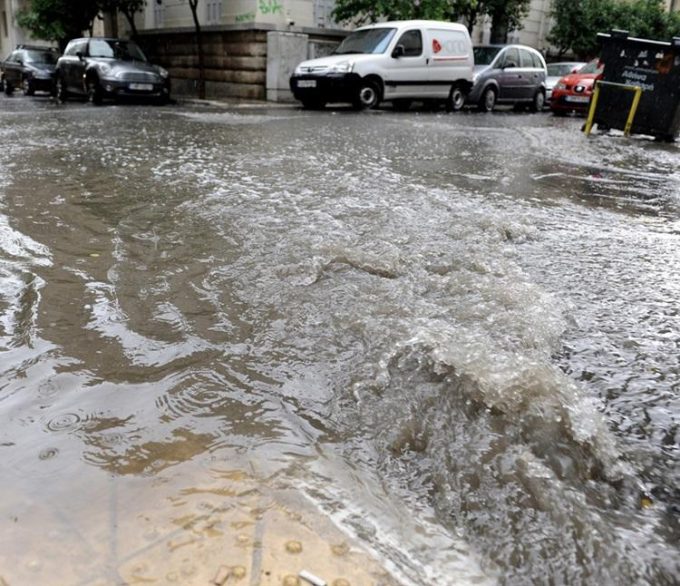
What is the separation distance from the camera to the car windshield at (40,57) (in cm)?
2133

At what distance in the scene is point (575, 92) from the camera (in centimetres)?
1741

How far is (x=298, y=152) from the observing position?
317 inches

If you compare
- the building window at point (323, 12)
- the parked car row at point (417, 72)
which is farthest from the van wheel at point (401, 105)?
the building window at point (323, 12)

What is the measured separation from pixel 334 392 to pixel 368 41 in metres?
14.5

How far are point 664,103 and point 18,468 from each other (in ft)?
36.9

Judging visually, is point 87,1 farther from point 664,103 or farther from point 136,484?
point 136,484

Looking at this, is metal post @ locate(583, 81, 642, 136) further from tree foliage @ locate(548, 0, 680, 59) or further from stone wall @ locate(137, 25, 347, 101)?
tree foliage @ locate(548, 0, 680, 59)

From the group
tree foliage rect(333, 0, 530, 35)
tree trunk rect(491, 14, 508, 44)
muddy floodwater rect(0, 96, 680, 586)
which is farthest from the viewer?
tree trunk rect(491, 14, 508, 44)

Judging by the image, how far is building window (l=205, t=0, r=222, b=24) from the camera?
20.3 m

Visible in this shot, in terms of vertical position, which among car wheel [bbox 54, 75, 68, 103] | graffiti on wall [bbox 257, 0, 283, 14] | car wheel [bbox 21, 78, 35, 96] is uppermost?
graffiti on wall [bbox 257, 0, 283, 14]

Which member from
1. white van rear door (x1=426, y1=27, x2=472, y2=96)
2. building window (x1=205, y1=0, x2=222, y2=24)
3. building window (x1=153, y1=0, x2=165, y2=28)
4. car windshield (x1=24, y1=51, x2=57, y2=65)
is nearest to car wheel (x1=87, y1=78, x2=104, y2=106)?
building window (x1=205, y1=0, x2=222, y2=24)

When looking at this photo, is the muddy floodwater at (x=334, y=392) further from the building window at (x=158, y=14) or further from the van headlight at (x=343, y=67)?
the building window at (x=158, y=14)

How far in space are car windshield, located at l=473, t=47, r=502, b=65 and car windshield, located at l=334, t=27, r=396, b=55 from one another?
13.4 feet

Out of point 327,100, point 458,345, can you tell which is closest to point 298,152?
point 458,345
